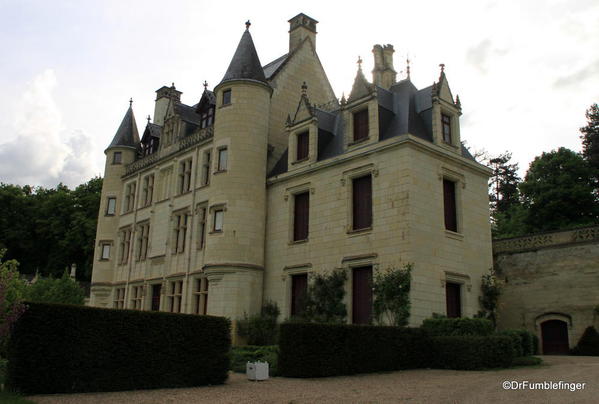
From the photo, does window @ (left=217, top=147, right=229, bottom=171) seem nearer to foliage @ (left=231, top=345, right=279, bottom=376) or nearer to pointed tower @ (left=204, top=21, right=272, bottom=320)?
pointed tower @ (left=204, top=21, right=272, bottom=320)

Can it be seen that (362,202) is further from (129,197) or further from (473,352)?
(129,197)

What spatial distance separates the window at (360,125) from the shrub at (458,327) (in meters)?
7.93

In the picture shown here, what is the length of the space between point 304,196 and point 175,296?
855cm

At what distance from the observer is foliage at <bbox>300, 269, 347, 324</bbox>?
68.6 ft

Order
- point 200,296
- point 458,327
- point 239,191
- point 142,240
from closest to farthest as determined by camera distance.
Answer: point 458,327
point 239,191
point 200,296
point 142,240

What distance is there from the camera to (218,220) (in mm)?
24750

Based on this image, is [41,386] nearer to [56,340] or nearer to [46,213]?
[56,340]

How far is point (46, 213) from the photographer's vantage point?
170 feet

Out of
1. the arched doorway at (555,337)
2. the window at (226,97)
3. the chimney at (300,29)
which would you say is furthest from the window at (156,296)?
the arched doorway at (555,337)

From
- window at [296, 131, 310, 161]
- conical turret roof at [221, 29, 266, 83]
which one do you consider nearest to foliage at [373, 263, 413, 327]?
window at [296, 131, 310, 161]

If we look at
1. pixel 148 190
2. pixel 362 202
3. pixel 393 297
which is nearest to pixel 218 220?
pixel 362 202

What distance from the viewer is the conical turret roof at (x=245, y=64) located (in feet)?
86.5

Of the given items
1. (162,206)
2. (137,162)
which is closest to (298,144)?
(162,206)

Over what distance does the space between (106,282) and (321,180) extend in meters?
16.4
